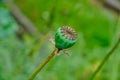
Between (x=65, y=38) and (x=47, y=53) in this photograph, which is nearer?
(x=65, y=38)

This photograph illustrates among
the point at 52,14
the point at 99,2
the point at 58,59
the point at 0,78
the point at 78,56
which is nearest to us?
the point at 0,78

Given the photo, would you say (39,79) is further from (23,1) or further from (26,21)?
(23,1)

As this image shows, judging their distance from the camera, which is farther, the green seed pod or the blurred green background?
the blurred green background

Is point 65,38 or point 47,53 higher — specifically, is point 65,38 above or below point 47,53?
below

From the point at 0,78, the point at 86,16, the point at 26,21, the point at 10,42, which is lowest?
the point at 0,78

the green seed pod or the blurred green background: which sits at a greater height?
the blurred green background

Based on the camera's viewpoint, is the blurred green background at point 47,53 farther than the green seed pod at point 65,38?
Yes

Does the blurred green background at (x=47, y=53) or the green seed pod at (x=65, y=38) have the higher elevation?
the blurred green background at (x=47, y=53)

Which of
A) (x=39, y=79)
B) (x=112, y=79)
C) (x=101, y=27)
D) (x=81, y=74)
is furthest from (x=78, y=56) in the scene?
(x=101, y=27)
